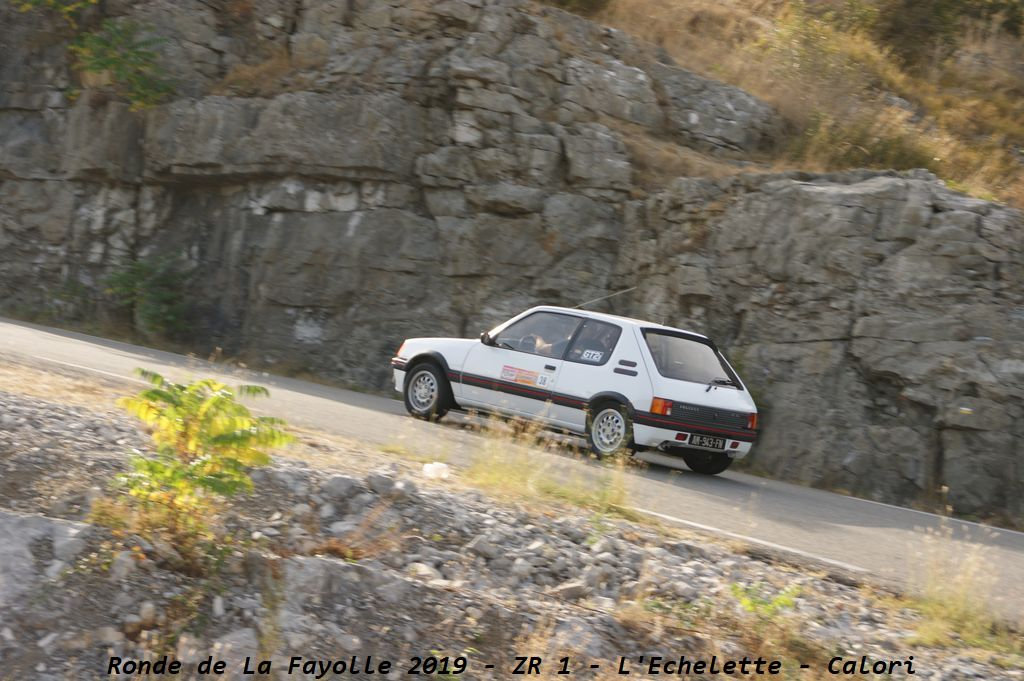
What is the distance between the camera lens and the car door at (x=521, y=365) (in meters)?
12.8

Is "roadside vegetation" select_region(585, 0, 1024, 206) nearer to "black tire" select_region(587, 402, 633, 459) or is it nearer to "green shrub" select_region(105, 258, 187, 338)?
"black tire" select_region(587, 402, 633, 459)

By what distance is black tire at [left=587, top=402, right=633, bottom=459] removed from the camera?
1198 centimetres

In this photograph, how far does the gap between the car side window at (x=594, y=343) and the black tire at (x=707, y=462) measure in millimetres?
1524

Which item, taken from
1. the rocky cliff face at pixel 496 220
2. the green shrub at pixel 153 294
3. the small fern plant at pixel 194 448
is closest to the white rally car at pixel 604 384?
the rocky cliff face at pixel 496 220

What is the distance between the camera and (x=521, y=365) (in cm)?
1302

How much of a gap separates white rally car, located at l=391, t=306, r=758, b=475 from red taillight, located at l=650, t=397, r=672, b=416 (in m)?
0.01

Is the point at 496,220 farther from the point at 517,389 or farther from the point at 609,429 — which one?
the point at 609,429

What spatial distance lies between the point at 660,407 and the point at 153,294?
12754 mm

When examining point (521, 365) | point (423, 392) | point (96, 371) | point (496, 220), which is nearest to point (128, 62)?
point (496, 220)

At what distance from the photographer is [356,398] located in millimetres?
16344

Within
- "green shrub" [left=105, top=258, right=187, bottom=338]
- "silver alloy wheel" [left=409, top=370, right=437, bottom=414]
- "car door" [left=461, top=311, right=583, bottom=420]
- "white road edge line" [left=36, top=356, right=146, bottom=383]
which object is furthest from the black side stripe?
"green shrub" [left=105, top=258, right=187, bottom=338]

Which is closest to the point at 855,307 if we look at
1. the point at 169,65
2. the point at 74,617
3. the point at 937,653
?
the point at 937,653

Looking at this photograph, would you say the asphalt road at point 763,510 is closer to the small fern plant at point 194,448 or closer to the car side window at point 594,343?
the car side window at point 594,343

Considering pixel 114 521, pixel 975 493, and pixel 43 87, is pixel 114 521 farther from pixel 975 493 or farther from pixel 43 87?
pixel 43 87
